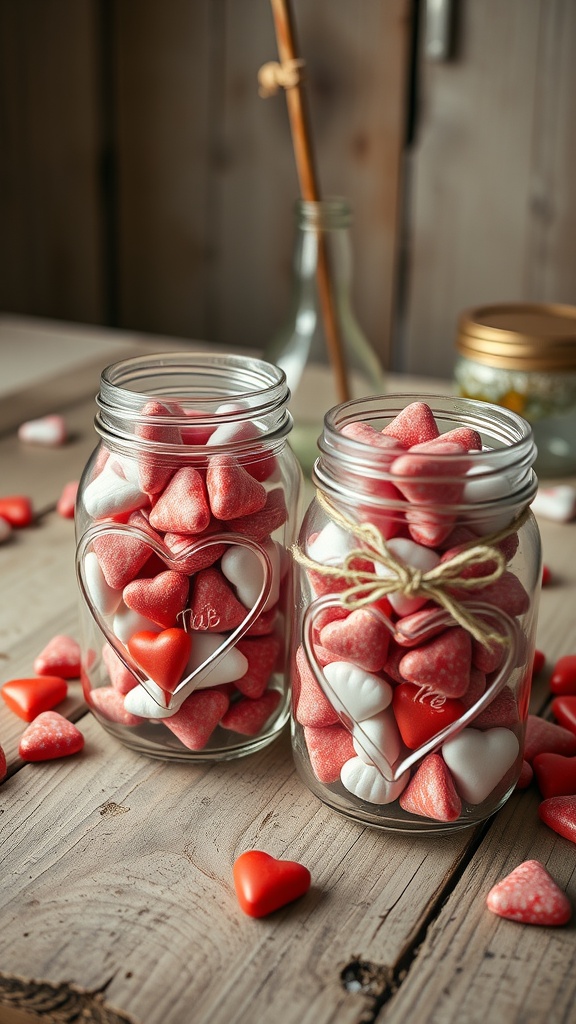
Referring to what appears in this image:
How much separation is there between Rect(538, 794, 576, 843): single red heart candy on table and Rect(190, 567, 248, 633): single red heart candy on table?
0.23 m

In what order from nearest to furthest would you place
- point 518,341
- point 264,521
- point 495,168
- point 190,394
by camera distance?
point 264,521 < point 190,394 < point 518,341 < point 495,168

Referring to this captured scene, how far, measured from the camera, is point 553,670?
841 millimetres

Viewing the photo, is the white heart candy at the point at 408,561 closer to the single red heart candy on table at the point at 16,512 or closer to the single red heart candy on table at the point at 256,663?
the single red heart candy on table at the point at 256,663

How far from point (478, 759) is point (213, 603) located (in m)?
0.19

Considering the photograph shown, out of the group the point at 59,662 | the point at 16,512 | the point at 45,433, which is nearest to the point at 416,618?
the point at 59,662

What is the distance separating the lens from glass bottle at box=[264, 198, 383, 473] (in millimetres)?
1120

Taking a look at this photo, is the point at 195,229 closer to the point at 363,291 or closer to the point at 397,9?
the point at 363,291

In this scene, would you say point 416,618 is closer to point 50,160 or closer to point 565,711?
point 565,711

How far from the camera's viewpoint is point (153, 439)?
66cm

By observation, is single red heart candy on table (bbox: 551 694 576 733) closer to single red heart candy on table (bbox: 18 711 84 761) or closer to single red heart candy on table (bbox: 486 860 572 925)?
single red heart candy on table (bbox: 486 860 572 925)

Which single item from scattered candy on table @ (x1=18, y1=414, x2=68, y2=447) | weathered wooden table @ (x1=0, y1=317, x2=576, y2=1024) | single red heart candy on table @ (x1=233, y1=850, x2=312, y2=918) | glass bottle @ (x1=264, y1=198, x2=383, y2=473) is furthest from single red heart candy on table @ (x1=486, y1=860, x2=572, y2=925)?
scattered candy on table @ (x1=18, y1=414, x2=68, y2=447)

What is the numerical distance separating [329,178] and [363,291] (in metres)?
0.22

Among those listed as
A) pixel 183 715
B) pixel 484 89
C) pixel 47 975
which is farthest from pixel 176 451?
pixel 484 89

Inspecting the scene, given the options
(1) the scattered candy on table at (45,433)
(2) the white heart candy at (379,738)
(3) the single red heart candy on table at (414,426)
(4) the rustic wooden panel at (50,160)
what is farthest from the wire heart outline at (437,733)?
(4) the rustic wooden panel at (50,160)
